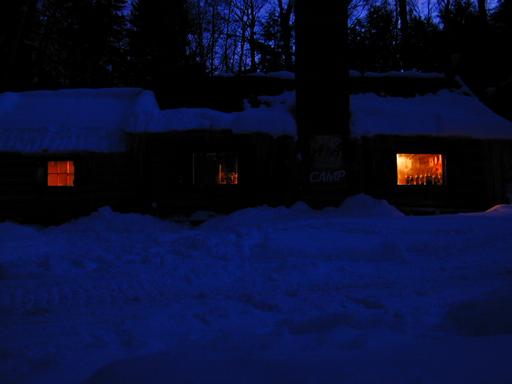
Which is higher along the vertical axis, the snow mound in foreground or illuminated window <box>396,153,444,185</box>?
illuminated window <box>396,153,444,185</box>

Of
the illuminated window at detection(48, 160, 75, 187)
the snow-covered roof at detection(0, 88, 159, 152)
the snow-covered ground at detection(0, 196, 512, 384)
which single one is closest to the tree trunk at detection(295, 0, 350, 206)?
the snow-covered ground at detection(0, 196, 512, 384)

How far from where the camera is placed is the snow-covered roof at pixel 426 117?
9352 mm

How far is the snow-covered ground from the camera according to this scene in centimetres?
187

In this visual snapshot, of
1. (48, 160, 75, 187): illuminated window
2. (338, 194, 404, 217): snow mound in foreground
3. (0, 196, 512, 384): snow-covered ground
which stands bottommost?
(0, 196, 512, 384): snow-covered ground

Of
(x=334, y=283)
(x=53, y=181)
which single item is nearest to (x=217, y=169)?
(x=53, y=181)

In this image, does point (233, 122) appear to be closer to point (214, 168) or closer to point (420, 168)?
point (214, 168)

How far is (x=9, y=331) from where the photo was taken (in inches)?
108

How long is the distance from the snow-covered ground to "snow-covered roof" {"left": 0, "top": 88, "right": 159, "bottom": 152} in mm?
4045

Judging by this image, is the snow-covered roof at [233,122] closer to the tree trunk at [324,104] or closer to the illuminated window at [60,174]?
the tree trunk at [324,104]

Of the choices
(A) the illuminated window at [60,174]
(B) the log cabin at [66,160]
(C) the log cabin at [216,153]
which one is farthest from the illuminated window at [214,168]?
(A) the illuminated window at [60,174]

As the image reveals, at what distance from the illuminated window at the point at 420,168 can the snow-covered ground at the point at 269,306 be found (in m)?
Answer: 4.30

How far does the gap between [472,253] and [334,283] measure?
2.49m

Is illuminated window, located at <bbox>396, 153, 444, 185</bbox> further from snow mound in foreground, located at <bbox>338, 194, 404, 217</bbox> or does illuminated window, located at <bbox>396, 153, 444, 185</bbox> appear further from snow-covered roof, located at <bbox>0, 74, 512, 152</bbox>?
snow mound in foreground, located at <bbox>338, 194, 404, 217</bbox>

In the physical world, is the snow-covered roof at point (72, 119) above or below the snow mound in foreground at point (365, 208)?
above
